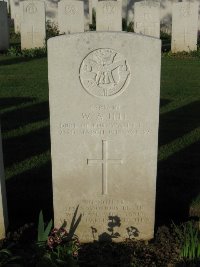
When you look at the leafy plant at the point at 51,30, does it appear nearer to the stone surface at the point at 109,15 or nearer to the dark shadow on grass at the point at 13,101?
the stone surface at the point at 109,15

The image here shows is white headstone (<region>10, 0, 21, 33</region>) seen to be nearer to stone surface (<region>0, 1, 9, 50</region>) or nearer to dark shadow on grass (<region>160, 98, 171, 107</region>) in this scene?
stone surface (<region>0, 1, 9, 50</region>)

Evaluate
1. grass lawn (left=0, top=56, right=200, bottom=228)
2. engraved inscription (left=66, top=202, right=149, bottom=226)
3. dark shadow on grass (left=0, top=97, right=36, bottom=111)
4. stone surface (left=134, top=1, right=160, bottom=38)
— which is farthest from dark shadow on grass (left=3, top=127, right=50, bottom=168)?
stone surface (left=134, top=1, right=160, bottom=38)

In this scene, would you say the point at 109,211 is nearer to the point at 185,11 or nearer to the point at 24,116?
the point at 24,116

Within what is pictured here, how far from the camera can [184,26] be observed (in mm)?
13586

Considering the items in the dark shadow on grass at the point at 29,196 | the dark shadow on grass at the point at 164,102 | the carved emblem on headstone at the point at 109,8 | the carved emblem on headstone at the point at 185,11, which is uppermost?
the carved emblem on headstone at the point at 109,8

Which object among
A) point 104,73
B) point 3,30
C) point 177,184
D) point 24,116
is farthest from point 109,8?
point 104,73

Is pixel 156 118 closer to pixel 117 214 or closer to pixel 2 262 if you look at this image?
pixel 117 214

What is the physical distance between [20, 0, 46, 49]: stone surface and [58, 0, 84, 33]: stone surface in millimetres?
790

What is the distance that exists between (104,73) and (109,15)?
1124cm

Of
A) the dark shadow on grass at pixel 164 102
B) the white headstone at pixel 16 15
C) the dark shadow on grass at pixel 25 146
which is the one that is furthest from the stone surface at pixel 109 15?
the dark shadow on grass at pixel 25 146

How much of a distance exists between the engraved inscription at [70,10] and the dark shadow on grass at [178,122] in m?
7.34

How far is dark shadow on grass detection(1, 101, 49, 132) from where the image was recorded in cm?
730

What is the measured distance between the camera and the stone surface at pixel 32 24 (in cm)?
1379

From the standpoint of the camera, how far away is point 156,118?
3.79 metres
